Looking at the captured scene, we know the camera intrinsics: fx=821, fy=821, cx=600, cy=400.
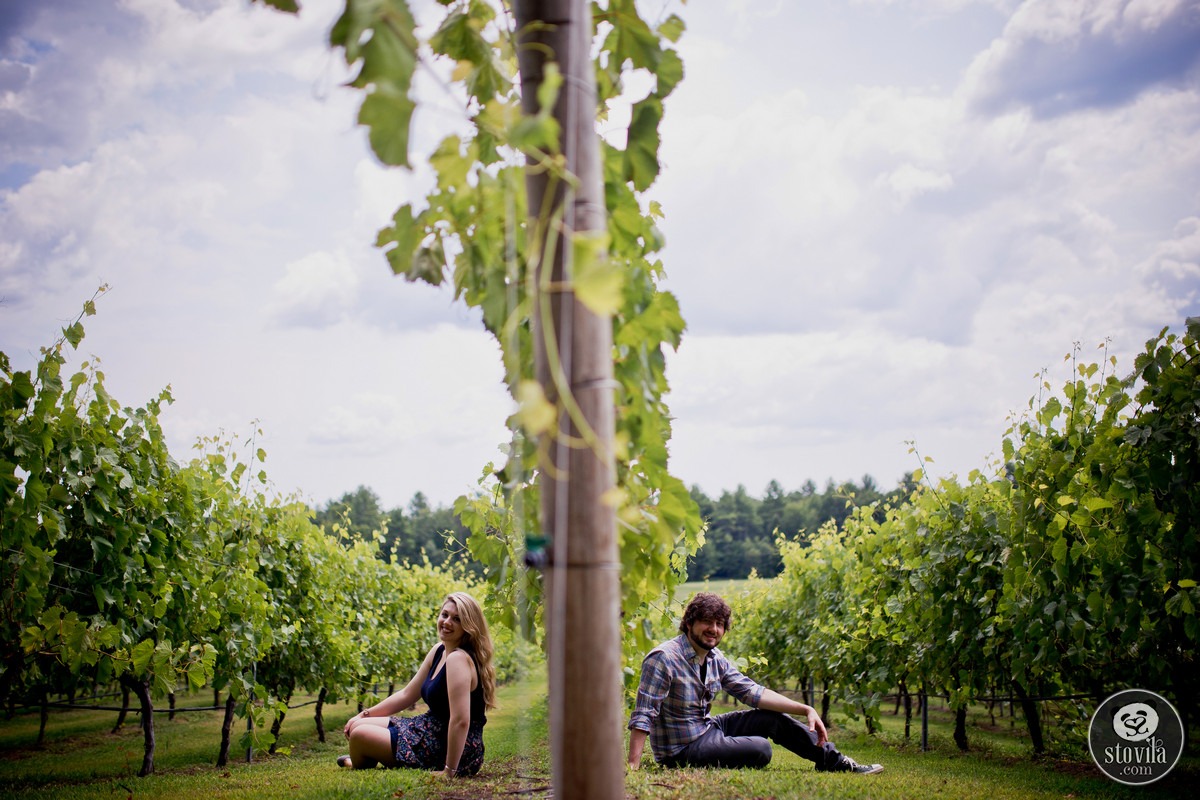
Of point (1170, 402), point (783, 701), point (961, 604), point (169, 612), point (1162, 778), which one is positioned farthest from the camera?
point (961, 604)

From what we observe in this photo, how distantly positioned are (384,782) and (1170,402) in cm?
410

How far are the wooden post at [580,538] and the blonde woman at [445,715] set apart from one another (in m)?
3.21

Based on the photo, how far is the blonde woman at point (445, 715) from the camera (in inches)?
177

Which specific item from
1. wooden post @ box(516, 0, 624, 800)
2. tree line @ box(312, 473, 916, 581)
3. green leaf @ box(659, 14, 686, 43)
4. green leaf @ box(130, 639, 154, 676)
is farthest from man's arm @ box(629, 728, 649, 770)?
tree line @ box(312, 473, 916, 581)

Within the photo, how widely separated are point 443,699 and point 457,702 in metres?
0.38

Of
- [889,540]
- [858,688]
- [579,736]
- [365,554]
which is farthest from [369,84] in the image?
[365,554]

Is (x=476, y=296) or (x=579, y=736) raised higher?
(x=476, y=296)

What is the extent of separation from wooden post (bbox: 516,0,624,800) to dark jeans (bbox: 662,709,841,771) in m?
3.26

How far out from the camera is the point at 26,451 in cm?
426

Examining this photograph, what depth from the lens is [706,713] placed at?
4.68 meters

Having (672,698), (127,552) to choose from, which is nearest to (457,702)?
(672,698)

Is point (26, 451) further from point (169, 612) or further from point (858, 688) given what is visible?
point (858, 688)

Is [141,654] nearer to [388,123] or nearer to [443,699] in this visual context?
[443,699]

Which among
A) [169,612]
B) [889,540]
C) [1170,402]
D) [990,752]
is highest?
[1170,402]
